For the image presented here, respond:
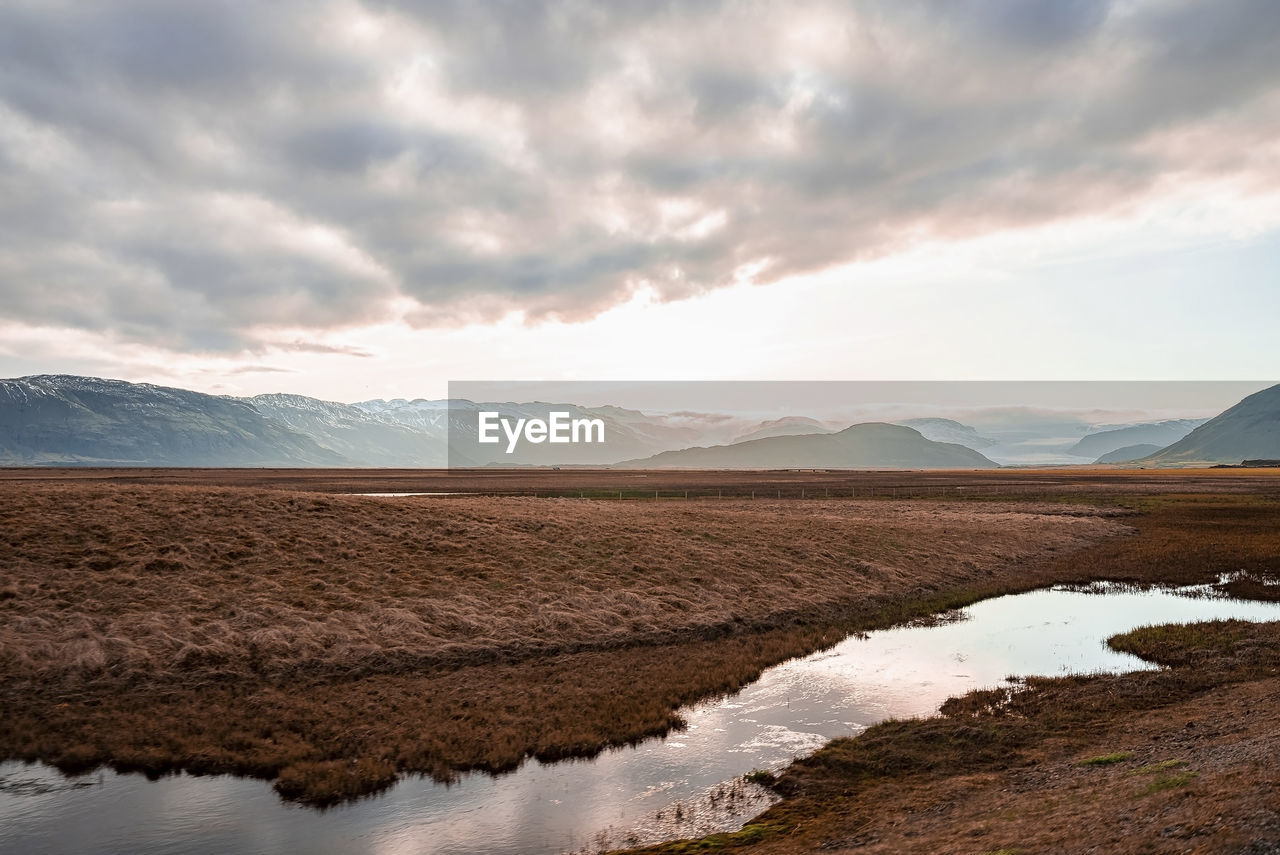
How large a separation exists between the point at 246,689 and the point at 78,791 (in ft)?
19.5

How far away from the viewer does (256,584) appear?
2798 cm

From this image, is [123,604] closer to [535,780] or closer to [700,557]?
[535,780]

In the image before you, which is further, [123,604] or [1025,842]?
[123,604]

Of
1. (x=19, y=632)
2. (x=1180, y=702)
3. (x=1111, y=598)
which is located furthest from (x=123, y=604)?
(x=1111, y=598)

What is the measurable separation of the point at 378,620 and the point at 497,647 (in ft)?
16.5

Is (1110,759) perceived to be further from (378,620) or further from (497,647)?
(378,620)

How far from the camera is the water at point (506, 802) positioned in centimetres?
1304

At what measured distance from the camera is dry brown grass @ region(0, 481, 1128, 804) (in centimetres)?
1758

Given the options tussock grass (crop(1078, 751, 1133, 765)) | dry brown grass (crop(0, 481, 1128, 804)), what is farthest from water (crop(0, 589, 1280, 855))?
tussock grass (crop(1078, 751, 1133, 765))

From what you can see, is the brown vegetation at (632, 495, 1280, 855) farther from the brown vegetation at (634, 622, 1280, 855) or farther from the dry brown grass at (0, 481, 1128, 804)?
the dry brown grass at (0, 481, 1128, 804)

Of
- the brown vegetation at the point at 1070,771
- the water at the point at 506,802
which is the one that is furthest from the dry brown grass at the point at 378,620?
the brown vegetation at the point at 1070,771

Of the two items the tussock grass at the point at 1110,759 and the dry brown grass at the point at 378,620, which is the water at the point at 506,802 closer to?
the dry brown grass at the point at 378,620

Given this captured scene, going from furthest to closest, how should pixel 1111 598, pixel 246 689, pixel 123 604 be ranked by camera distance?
pixel 1111 598 < pixel 123 604 < pixel 246 689

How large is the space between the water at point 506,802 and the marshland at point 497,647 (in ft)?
2.36
